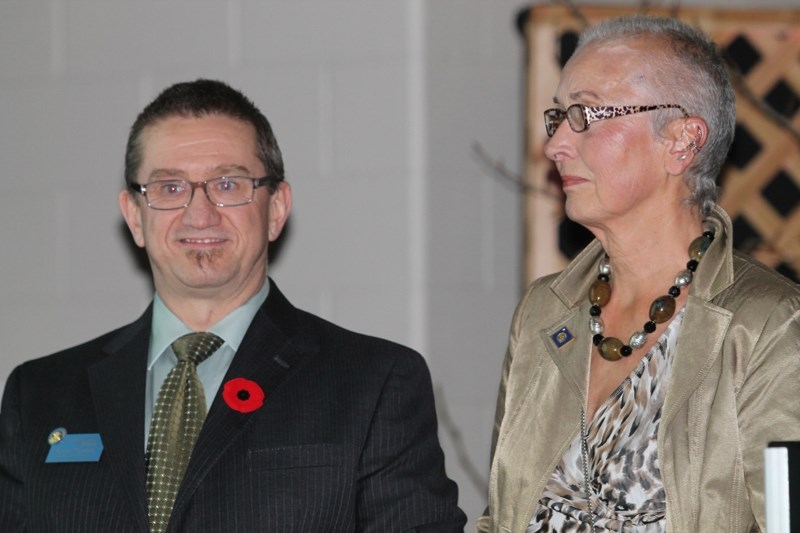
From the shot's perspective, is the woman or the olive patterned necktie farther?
the olive patterned necktie

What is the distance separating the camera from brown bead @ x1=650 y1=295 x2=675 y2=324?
2191 millimetres

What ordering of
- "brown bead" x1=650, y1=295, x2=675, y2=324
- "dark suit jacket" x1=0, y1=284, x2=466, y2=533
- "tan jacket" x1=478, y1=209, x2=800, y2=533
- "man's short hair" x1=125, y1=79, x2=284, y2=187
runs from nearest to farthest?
1. "tan jacket" x1=478, y1=209, x2=800, y2=533
2. "brown bead" x1=650, y1=295, x2=675, y2=324
3. "dark suit jacket" x1=0, y1=284, x2=466, y2=533
4. "man's short hair" x1=125, y1=79, x2=284, y2=187

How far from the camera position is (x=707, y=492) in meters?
2.05

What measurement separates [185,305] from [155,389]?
168 mm

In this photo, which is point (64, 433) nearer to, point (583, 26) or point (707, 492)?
point (707, 492)

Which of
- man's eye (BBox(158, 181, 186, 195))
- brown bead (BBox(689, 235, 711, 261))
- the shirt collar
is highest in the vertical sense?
man's eye (BBox(158, 181, 186, 195))

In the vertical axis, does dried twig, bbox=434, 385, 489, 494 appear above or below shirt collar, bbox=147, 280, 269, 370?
below

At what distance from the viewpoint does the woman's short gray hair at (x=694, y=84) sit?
2.21 m

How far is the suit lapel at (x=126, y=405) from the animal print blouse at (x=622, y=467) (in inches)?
26.3

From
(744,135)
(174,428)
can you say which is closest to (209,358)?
(174,428)

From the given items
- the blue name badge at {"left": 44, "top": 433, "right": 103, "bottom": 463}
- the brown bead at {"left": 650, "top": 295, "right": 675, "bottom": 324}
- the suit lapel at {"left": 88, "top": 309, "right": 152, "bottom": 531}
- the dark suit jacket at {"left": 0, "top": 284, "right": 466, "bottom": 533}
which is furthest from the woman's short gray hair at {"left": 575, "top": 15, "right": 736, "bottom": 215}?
the blue name badge at {"left": 44, "top": 433, "right": 103, "bottom": 463}

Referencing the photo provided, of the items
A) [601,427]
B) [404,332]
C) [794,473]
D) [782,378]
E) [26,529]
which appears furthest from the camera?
[404,332]

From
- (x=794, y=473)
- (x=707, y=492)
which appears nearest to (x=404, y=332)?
(x=707, y=492)

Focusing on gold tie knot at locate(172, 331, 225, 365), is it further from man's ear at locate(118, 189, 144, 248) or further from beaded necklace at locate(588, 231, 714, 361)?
beaded necklace at locate(588, 231, 714, 361)
